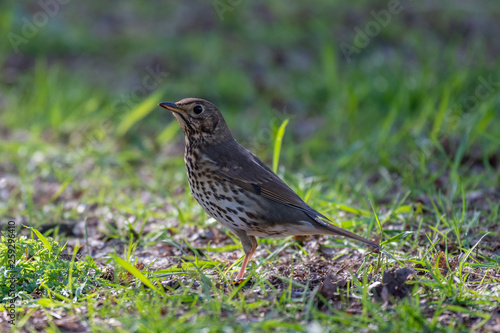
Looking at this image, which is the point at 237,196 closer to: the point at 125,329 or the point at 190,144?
the point at 190,144

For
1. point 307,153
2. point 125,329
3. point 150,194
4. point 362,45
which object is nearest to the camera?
point 125,329

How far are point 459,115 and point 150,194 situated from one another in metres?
3.49

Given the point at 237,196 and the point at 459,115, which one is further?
the point at 459,115

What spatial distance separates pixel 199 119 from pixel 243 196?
73cm

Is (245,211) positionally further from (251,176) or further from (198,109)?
(198,109)

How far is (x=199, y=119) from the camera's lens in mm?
4672

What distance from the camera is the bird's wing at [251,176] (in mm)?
4383

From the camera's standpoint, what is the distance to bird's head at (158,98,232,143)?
4633mm

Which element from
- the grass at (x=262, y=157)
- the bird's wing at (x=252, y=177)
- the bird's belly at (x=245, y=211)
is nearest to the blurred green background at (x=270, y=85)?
the grass at (x=262, y=157)

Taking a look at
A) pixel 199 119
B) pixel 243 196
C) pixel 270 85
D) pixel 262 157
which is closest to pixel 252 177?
pixel 243 196

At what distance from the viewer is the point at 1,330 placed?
334 cm

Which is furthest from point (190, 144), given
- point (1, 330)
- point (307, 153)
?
point (307, 153)

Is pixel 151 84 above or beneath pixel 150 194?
above

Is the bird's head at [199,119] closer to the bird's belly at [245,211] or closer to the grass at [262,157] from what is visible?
the bird's belly at [245,211]
